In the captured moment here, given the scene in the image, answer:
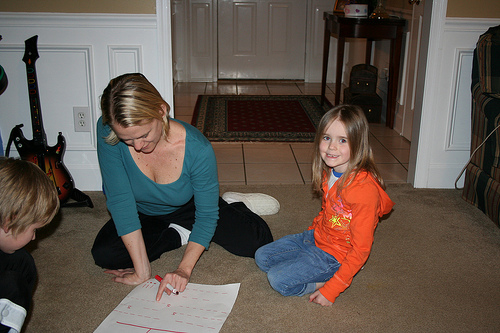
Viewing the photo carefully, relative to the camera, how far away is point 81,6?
6.86 feet

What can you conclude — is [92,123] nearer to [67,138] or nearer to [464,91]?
[67,138]

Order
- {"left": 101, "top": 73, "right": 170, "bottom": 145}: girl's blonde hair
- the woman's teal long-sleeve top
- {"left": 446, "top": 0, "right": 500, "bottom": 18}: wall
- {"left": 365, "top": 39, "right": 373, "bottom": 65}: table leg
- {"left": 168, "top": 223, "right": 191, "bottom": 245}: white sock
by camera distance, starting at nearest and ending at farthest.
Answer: {"left": 101, "top": 73, "right": 170, "bottom": 145}: girl's blonde hair
the woman's teal long-sleeve top
{"left": 168, "top": 223, "right": 191, "bottom": 245}: white sock
{"left": 446, "top": 0, "right": 500, "bottom": 18}: wall
{"left": 365, "top": 39, "right": 373, "bottom": 65}: table leg

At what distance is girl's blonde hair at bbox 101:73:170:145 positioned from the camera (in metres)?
1.25

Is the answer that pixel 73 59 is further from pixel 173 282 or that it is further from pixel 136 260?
pixel 173 282

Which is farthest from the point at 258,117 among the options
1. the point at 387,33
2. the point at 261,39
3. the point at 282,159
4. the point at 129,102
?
the point at 129,102

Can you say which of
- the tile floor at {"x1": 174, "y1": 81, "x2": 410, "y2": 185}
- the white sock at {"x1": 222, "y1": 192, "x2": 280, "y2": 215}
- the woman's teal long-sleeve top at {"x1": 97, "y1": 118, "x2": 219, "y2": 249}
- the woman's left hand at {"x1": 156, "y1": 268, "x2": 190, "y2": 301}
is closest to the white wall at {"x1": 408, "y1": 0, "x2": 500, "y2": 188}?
the tile floor at {"x1": 174, "y1": 81, "x2": 410, "y2": 185}

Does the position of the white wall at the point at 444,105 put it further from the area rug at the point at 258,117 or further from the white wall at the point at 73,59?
the white wall at the point at 73,59

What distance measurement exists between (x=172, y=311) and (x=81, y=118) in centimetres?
126

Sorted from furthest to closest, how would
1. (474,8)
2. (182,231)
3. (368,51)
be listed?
(368,51), (474,8), (182,231)

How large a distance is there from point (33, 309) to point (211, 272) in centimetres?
57

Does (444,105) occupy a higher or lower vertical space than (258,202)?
higher

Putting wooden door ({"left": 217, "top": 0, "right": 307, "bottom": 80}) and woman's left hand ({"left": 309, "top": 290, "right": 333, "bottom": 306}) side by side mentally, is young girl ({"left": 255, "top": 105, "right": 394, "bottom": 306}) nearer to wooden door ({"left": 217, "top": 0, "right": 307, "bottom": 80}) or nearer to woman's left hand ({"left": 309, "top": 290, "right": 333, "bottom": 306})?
woman's left hand ({"left": 309, "top": 290, "right": 333, "bottom": 306})

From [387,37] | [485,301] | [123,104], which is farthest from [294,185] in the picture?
[387,37]

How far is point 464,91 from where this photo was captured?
2322 millimetres
